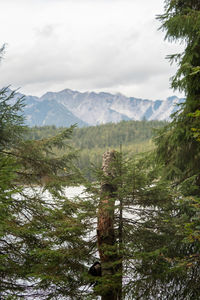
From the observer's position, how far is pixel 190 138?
610 centimetres

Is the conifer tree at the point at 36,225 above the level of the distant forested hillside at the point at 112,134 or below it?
below

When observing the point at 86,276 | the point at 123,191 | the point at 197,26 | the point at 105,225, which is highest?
the point at 197,26

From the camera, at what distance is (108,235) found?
180 inches

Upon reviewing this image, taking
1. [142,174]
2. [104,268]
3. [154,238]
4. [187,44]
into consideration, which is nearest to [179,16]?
[187,44]

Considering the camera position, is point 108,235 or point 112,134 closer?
point 108,235

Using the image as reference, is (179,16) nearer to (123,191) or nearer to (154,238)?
(123,191)

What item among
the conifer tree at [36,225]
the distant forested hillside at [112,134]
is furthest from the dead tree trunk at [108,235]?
the distant forested hillside at [112,134]

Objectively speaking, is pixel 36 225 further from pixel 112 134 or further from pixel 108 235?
pixel 112 134

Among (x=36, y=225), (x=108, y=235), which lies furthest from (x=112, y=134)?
(x=108, y=235)

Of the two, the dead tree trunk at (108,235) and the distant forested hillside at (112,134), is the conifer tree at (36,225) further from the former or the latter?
the distant forested hillside at (112,134)

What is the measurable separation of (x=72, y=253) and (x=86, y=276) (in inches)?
17.1

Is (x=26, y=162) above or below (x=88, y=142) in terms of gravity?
below

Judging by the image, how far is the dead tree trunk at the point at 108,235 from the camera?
4.12m

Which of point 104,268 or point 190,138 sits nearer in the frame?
point 104,268
